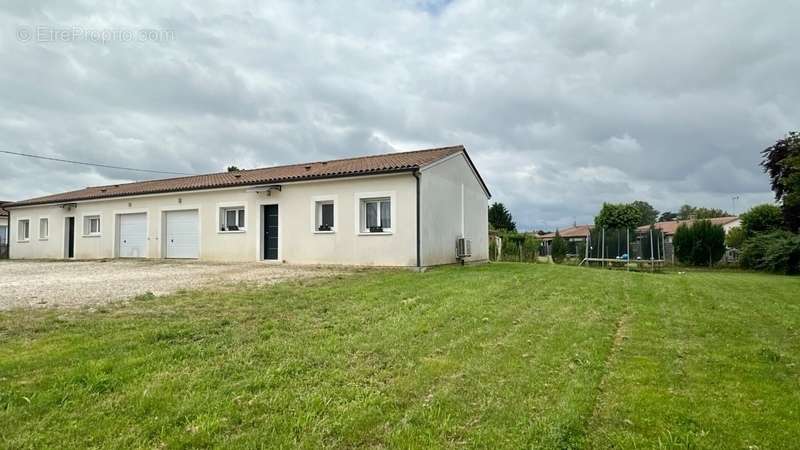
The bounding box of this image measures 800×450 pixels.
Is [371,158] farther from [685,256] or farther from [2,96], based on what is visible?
[685,256]

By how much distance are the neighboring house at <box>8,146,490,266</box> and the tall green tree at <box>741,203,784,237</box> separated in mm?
17811

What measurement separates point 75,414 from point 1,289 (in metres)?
7.73

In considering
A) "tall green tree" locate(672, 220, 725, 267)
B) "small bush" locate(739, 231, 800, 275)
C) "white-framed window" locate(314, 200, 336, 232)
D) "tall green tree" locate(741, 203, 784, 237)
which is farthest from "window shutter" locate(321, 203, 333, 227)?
"tall green tree" locate(741, 203, 784, 237)

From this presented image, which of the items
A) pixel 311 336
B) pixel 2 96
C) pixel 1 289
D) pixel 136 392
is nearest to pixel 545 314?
pixel 311 336

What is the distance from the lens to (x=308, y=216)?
1483cm

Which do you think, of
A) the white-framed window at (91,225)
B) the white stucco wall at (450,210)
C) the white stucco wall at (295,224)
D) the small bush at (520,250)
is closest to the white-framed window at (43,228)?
the white-framed window at (91,225)

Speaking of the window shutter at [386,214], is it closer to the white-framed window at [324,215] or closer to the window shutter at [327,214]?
the white-framed window at [324,215]

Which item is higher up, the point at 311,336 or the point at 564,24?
the point at 564,24

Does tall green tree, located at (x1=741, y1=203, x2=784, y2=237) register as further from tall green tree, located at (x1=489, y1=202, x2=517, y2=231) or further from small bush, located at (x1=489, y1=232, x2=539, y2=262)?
tall green tree, located at (x1=489, y1=202, x2=517, y2=231)

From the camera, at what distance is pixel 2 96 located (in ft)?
59.2

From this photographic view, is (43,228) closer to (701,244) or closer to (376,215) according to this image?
(376,215)

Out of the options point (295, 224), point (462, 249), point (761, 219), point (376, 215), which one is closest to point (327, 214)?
point (295, 224)

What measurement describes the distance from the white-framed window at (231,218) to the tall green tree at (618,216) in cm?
3156

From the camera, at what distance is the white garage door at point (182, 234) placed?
1769 centimetres
